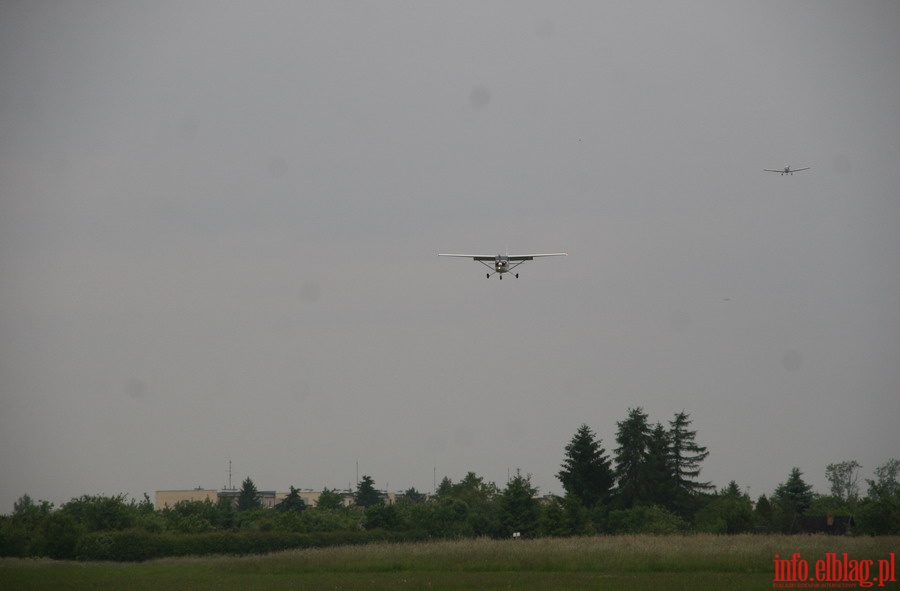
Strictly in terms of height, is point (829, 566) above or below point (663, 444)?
below

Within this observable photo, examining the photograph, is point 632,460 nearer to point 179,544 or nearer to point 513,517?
point 513,517

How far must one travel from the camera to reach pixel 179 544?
179 feet

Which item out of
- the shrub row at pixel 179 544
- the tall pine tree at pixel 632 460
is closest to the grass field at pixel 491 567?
the shrub row at pixel 179 544

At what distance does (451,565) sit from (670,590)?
14.0 metres

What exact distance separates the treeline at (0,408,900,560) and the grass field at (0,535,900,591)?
156 inches

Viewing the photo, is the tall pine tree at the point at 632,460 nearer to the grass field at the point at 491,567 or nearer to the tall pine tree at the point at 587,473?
the tall pine tree at the point at 587,473

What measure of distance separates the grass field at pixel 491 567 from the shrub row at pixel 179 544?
2.76m

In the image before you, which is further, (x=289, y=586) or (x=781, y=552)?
(x=781, y=552)

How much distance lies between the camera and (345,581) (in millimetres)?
36344

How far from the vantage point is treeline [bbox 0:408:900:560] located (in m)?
54.2

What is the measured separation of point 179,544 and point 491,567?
21244 millimetres

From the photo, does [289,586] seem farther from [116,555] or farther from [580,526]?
[580,526]

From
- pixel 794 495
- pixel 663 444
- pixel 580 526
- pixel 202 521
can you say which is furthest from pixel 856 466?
pixel 202 521

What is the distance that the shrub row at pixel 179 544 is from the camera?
53.3 m
